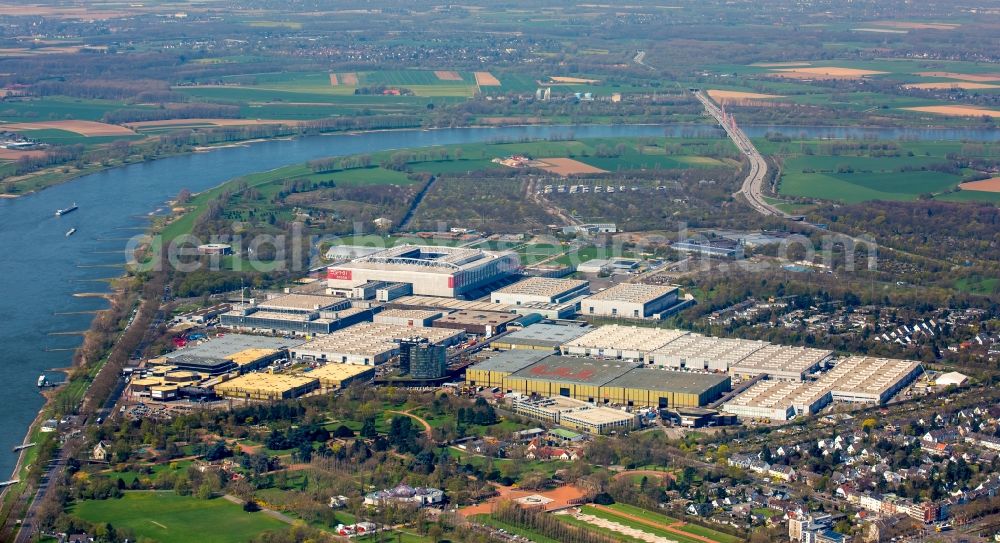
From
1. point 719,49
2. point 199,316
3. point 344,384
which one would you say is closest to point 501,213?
point 199,316

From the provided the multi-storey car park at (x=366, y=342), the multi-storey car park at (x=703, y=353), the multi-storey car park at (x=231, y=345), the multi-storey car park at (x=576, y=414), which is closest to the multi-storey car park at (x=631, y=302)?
the multi-storey car park at (x=703, y=353)

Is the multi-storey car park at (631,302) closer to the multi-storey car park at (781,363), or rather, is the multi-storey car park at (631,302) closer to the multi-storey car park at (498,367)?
the multi-storey car park at (781,363)


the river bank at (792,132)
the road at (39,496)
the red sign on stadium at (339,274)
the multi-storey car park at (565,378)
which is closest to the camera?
the road at (39,496)

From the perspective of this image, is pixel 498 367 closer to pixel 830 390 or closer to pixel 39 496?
pixel 830 390

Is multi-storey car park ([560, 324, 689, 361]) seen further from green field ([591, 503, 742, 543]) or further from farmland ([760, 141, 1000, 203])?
farmland ([760, 141, 1000, 203])

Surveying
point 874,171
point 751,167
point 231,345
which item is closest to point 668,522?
point 231,345

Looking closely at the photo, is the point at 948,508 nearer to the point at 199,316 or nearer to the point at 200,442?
the point at 200,442
